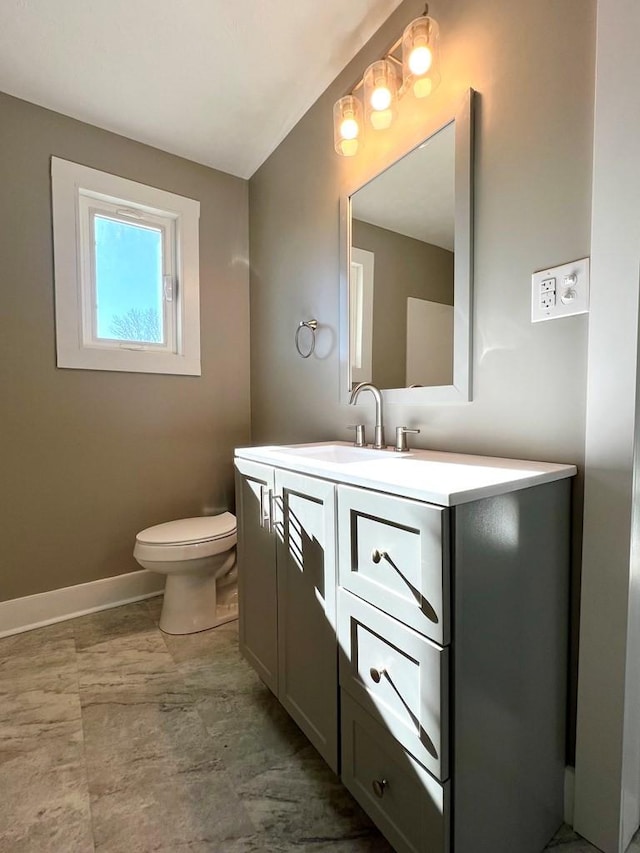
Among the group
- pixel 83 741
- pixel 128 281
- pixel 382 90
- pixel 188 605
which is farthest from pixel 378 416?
pixel 128 281

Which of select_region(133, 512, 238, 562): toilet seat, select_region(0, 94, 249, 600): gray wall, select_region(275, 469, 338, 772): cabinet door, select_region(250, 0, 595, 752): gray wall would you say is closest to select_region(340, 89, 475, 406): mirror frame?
select_region(250, 0, 595, 752): gray wall

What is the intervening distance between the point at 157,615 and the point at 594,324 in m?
2.11

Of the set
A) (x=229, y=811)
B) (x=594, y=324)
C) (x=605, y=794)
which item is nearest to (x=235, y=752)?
(x=229, y=811)

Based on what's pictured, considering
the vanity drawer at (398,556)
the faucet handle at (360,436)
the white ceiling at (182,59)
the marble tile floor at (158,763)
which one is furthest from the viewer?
the faucet handle at (360,436)

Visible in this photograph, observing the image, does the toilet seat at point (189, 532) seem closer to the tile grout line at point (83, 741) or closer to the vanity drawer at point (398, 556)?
the tile grout line at point (83, 741)

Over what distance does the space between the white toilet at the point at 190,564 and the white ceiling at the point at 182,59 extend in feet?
6.27

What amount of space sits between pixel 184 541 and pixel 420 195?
1585mm

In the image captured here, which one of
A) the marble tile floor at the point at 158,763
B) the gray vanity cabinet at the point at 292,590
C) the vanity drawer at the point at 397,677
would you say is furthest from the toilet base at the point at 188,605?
the vanity drawer at the point at 397,677

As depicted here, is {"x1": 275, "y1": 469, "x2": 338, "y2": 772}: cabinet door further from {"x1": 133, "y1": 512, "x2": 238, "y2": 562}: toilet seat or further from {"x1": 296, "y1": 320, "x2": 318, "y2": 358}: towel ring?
{"x1": 296, "y1": 320, "x2": 318, "y2": 358}: towel ring

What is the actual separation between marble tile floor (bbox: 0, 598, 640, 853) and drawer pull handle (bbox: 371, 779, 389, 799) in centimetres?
16

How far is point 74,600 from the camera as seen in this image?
1.98 metres

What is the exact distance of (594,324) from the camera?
3.00ft

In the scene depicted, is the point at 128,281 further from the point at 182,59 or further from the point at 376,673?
the point at 376,673

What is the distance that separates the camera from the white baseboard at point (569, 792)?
0.98 meters
